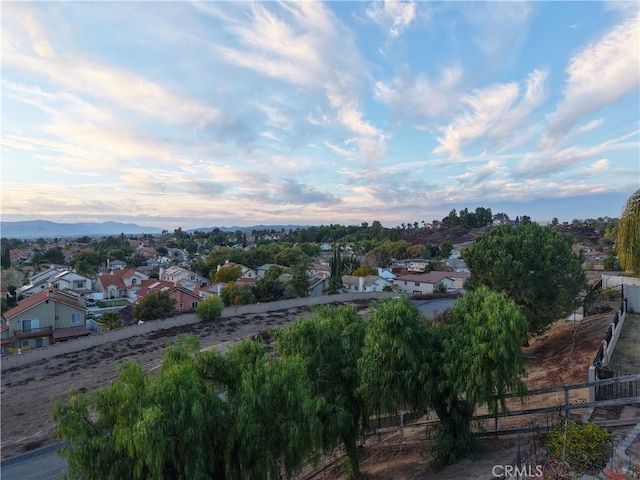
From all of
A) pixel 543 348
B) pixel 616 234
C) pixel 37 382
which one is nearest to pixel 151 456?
pixel 543 348

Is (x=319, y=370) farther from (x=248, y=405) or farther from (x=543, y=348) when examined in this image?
(x=543, y=348)

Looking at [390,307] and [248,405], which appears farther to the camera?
[390,307]

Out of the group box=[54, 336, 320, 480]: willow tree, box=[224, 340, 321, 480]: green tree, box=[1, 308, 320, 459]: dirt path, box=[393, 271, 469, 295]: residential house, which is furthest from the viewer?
box=[393, 271, 469, 295]: residential house

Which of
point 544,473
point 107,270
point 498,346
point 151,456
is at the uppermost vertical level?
point 498,346

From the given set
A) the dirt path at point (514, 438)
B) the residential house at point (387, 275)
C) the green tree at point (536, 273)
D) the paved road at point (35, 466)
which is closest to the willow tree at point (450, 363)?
the dirt path at point (514, 438)

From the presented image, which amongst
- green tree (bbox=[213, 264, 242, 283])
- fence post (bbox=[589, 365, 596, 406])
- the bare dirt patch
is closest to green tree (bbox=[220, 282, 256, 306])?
the bare dirt patch

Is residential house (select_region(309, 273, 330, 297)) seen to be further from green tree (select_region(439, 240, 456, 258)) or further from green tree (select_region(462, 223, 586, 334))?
green tree (select_region(439, 240, 456, 258))

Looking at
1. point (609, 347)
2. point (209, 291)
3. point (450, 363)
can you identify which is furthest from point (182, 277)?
point (609, 347)

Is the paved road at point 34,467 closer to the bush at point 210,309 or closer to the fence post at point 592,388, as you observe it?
the fence post at point 592,388

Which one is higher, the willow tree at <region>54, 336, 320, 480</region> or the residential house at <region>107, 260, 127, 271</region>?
the willow tree at <region>54, 336, 320, 480</region>
